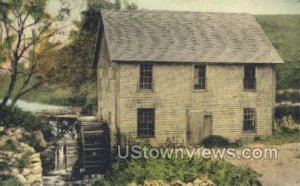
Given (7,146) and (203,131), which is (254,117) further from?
(7,146)

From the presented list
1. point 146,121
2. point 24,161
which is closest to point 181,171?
point 146,121

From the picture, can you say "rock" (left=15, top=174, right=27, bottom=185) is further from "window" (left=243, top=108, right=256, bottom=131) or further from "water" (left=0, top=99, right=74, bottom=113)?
"window" (left=243, top=108, right=256, bottom=131)

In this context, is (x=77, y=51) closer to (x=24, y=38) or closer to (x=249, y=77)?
(x=24, y=38)

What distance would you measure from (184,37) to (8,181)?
20.0 ft

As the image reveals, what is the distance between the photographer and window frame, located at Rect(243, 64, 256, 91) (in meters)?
15.8

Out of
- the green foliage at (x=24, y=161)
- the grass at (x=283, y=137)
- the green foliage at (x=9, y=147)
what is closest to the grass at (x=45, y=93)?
the green foliage at (x=9, y=147)

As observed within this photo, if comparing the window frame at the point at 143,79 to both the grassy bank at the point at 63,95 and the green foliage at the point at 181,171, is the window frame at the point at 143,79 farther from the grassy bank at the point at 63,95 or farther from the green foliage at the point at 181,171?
the green foliage at the point at 181,171

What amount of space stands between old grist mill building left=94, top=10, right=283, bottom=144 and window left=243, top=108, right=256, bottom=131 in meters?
0.03

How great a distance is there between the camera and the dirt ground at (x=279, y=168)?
12.3 meters

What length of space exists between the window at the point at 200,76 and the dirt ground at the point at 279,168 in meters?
2.86

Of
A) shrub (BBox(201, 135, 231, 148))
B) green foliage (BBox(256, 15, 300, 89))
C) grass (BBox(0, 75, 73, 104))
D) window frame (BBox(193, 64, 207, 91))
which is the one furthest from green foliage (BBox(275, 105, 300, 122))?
grass (BBox(0, 75, 73, 104))

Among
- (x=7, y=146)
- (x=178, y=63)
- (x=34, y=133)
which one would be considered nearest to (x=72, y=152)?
(x=34, y=133)

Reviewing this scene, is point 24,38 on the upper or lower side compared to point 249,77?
upper

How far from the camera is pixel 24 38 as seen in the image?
43.5 feet
